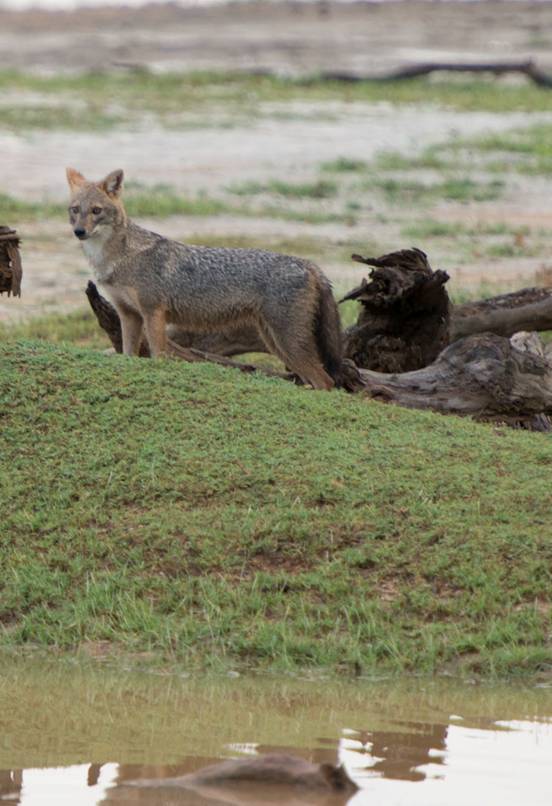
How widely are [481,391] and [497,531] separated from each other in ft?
6.27

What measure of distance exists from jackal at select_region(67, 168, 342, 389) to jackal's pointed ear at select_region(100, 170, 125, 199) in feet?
0.18

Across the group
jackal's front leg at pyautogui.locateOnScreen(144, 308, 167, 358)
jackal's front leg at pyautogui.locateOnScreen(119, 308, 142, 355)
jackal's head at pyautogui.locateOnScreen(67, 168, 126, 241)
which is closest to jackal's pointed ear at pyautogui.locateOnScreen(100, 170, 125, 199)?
jackal's head at pyautogui.locateOnScreen(67, 168, 126, 241)

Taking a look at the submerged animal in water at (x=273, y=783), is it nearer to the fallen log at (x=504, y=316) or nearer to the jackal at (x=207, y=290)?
the jackal at (x=207, y=290)

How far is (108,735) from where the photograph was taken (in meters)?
5.04

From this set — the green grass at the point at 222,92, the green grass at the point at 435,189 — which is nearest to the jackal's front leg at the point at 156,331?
the green grass at the point at 435,189

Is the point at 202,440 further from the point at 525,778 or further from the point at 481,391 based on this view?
the point at 525,778

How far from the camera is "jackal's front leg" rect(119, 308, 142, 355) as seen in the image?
8.59 metres

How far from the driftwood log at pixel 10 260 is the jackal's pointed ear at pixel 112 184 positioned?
2.76ft

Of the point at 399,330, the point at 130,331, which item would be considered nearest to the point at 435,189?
the point at 399,330

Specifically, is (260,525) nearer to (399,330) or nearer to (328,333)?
(328,333)

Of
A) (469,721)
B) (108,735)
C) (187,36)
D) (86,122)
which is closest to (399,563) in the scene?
(469,721)

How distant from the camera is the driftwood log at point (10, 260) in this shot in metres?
8.08

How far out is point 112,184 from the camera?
29.0 ft

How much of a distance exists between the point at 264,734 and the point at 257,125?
2054 cm
